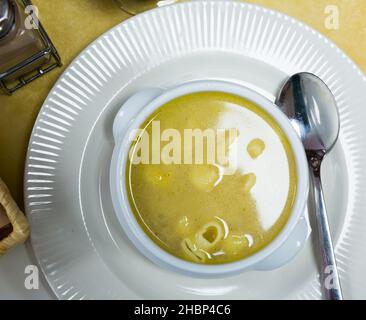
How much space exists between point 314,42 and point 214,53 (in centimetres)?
19

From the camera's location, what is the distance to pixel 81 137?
0.90 m

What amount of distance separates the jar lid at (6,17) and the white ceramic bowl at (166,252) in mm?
Result: 235

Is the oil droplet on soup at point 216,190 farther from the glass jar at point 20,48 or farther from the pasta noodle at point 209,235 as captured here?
the glass jar at point 20,48

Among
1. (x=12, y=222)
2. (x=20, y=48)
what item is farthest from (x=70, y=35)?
(x=12, y=222)

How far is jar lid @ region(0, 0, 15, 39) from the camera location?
81 centimetres

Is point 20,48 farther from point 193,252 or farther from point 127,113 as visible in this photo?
point 193,252

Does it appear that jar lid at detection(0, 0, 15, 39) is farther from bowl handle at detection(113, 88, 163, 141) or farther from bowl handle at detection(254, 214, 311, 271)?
bowl handle at detection(254, 214, 311, 271)

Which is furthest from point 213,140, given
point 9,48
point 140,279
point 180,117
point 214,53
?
point 9,48

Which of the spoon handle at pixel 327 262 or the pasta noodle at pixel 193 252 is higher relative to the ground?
the pasta noodle at pixel 193 252

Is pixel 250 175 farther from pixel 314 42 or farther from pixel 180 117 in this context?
pixel 314 42

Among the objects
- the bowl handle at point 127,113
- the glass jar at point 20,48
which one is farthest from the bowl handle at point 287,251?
the glass jar at point 20,48

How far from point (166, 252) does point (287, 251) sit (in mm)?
210

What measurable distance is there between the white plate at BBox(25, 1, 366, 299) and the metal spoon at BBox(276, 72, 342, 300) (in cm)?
2

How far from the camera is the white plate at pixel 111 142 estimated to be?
88 cm
